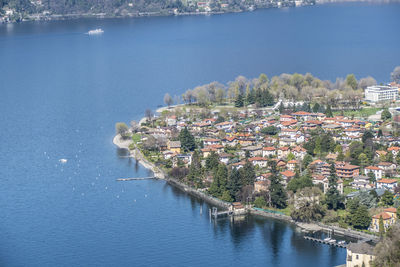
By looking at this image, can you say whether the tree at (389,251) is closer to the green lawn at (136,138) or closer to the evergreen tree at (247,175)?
the evergreen tree at (247,175)

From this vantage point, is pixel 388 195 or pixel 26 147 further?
pixel 26 147

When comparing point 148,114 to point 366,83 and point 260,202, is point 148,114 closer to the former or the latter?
point 366,83

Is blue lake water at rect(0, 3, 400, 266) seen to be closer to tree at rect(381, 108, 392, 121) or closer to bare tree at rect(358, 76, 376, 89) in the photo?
bare tree at rect(358, 76, 376, 89)

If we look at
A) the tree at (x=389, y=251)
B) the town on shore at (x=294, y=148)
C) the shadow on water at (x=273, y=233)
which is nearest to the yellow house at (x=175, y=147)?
the town on shore at (x=294, y=148)

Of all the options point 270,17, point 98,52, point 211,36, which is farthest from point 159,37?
point 270,17

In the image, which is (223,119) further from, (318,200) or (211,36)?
(211,36)

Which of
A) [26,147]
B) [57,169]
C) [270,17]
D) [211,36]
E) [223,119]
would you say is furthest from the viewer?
[270,17]
